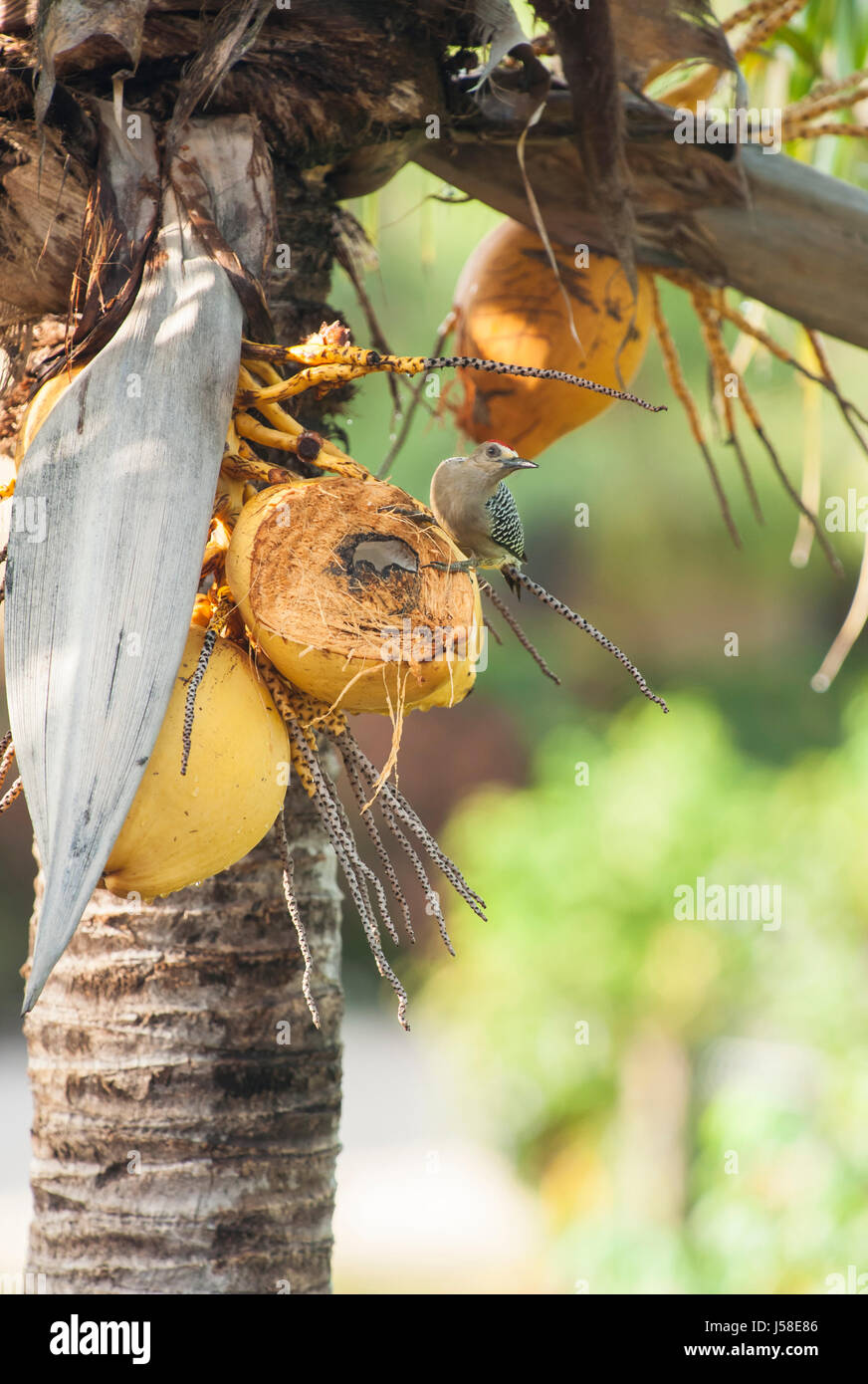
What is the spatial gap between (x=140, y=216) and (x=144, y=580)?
39 centimetres

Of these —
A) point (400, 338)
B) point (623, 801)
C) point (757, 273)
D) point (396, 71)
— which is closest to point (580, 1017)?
point (623, 801)

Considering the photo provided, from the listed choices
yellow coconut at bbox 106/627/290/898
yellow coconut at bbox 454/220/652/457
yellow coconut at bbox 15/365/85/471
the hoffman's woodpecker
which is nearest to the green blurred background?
yellow coconut at bbox 454/220/652/457

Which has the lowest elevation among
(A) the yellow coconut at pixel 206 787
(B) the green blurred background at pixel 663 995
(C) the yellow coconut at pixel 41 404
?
(B) the green blurred background at pixel 663 995

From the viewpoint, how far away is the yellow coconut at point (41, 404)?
1.01 metres

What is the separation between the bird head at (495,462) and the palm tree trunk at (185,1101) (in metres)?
Result: 0.41

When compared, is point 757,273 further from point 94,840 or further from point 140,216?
point 94,840

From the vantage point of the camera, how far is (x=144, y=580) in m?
0.84

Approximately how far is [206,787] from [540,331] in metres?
0.95

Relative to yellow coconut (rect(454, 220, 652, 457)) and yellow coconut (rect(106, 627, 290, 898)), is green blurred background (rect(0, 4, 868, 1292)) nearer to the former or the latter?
yellow coconut (rect(454, 220, 652, 457))

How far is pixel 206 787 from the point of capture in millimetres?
900

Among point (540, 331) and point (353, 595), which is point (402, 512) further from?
point (540, 331)

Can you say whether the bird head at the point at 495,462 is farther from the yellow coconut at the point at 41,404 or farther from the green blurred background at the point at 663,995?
the yellow coconut at the point at 41,404

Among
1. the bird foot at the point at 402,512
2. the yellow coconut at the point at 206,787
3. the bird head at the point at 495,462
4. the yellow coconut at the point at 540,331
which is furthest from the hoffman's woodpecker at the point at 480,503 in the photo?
the yellow coconut at the point at 540,331

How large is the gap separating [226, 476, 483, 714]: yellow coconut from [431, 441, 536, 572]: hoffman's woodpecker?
0.56ft
